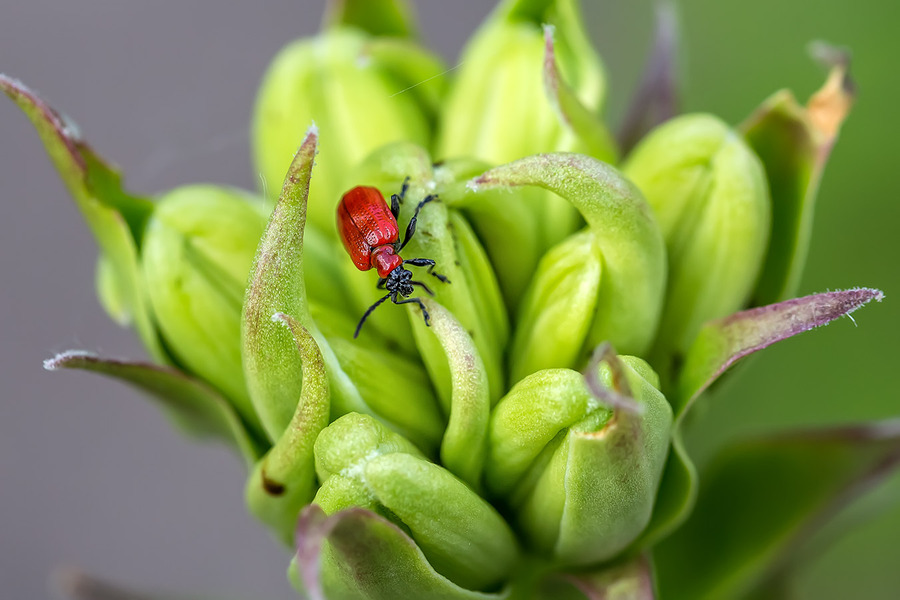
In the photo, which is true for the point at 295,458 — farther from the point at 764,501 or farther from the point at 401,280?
the point at 764,501

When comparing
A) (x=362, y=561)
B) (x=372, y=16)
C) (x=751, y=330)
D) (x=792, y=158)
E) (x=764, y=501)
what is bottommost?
(x=764, y=501)

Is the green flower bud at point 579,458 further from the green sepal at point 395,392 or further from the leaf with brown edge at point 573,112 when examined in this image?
the leaf with brown edge at point 573,112

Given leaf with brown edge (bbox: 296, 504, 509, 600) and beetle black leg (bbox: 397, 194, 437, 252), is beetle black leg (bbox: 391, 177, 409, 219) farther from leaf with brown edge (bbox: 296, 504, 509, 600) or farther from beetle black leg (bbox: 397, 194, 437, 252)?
leaf with brown edge (bbox: 296, 504, 509, 600)

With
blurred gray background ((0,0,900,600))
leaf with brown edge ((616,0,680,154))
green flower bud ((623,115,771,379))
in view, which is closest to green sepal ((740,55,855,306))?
green flower bud ((623,115,771,379))

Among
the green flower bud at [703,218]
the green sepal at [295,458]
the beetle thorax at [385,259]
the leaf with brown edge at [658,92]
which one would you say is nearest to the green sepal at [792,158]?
the green flower bud at [703,218]

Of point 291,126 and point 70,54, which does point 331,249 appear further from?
point 70,54

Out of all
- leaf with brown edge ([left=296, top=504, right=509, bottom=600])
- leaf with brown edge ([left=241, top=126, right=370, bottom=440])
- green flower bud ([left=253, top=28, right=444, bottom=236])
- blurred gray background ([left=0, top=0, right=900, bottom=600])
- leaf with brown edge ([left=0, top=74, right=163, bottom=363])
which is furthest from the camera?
blurred gray background ([left=0, top=0, right=900, bottom=600])

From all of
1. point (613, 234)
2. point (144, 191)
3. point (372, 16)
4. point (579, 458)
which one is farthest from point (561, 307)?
point (144, 191)
